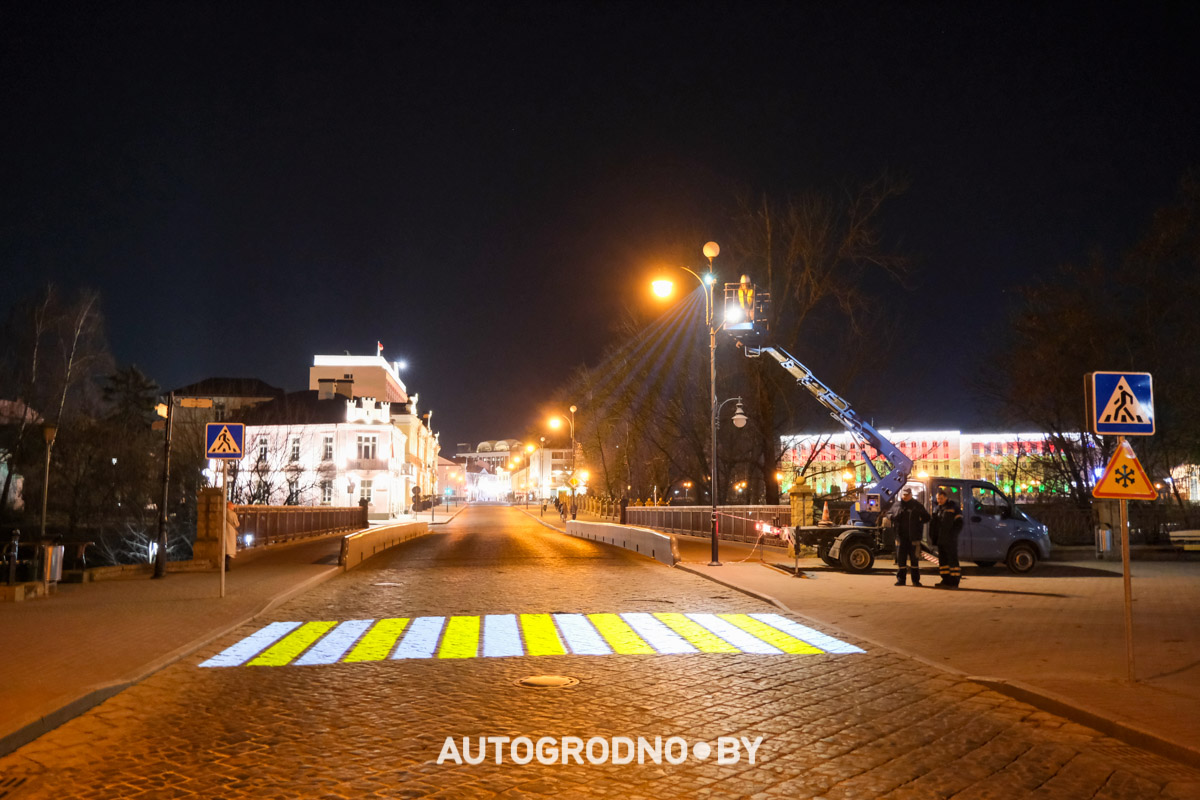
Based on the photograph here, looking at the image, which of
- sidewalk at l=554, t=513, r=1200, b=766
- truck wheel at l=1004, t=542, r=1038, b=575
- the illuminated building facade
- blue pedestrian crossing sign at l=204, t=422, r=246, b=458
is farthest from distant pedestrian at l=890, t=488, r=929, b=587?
the illuminated building facade

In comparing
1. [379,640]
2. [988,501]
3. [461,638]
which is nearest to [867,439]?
[988,501]

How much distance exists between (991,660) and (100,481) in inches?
1746

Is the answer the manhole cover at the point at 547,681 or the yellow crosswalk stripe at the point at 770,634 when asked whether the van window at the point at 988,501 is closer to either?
the yellow crosswalk stripe at the point at 770,634

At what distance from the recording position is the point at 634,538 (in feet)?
99.7

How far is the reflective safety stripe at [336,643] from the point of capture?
991 cm

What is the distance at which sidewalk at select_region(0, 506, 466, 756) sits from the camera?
24.2ft

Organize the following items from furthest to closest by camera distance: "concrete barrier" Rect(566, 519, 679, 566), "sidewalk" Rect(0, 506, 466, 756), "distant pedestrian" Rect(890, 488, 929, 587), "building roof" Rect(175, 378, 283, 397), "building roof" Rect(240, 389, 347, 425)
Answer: "building roof" Rect(175, 378, 283, 397)
"building roof" Rect(240, 389, 347, 425)
"concrete barrier" Rect(566, 519, 679, 566)
"distant pedestrian" Rect(890, 488, 929, 587)
"sidewalk" Rect(0, 506, 466, 756)

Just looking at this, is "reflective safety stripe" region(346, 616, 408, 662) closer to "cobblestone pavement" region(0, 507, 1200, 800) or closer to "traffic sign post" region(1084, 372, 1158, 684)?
"cobblestone pavement" region(0, 507, 1200, 800)

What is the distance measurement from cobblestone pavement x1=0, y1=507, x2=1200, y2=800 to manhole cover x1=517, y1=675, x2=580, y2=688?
15 centimetres

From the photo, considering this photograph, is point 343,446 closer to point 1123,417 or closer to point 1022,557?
point 1022,557

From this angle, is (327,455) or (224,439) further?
(327,455)

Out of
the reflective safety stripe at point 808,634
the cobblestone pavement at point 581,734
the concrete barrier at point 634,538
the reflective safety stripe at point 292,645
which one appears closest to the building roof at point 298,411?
the concrete barrier at point 634,538

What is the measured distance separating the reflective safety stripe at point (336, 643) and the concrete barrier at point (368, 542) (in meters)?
10.3

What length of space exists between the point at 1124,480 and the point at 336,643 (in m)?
8.76
